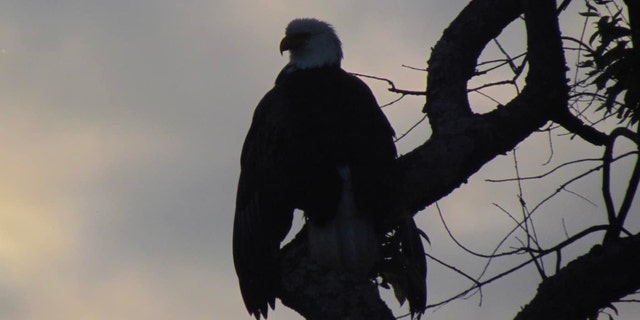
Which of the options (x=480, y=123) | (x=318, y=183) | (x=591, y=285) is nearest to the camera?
(x=591, y=285)

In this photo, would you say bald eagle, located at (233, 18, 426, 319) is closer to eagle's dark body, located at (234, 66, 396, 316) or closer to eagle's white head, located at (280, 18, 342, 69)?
eagle's dark body, located at (234, 66, 396, 316)

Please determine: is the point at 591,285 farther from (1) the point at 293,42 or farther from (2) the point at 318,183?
(1) the point at 293,42

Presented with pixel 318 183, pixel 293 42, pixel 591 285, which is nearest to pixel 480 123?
pixel 318 183

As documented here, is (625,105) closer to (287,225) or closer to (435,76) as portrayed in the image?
(435,76)

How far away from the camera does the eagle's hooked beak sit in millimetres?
5527

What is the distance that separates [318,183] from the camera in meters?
4.06

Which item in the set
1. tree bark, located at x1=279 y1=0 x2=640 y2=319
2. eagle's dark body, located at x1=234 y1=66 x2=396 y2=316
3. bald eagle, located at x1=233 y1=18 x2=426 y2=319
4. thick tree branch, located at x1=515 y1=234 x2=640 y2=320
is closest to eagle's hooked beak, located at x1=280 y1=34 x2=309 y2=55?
bald eagle, located at x1=233 y1=18 x2=426 y2=319

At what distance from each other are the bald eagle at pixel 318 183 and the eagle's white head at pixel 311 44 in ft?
1.71

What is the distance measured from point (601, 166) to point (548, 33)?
712 millimetres

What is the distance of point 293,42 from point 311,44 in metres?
0.14

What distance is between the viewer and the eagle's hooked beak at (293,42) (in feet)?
18.1

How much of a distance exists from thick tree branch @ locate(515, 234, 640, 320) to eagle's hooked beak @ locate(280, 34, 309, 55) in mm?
2723

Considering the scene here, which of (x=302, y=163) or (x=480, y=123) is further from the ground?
(x=302, y=163)

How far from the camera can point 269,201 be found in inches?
166
